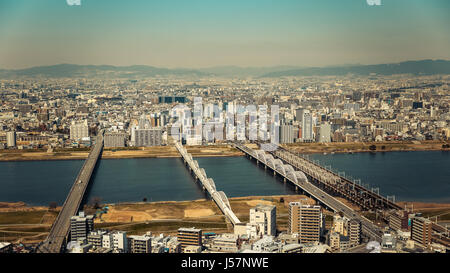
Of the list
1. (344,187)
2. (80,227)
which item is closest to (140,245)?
(80,227)

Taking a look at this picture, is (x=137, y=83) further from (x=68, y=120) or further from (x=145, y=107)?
(x=68, y=120)

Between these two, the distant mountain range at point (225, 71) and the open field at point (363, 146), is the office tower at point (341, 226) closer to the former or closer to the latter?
the distant mountain range at point (225, 71)

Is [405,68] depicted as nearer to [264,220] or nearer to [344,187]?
[344,187]

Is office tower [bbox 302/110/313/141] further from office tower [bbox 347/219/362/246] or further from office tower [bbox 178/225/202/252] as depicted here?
office tower [bbox 178/225/202/252]

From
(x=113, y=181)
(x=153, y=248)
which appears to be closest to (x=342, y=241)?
(x=153, y=248)

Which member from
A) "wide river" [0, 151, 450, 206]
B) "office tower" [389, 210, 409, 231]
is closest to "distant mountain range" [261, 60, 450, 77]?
"wide river" [0, 151, 450, 206]

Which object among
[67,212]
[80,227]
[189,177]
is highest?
[80,227]
